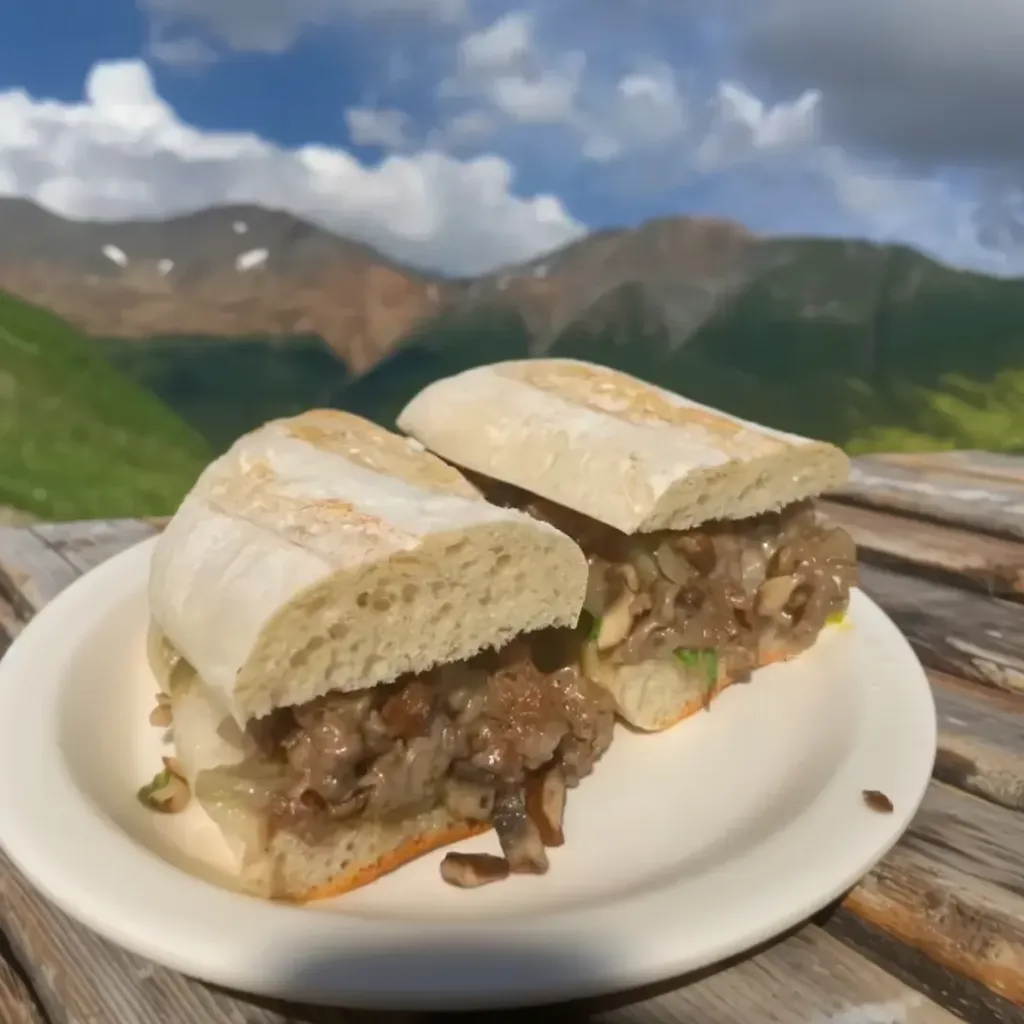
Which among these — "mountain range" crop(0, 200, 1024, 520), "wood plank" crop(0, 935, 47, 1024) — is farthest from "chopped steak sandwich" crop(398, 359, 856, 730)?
"mountain range" crop(0, 200, 1024, 520)

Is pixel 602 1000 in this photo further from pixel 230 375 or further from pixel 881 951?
pixel 230 375

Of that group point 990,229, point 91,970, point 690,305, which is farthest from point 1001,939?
point 990,229

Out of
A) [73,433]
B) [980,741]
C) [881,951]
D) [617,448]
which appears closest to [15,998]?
[881,951]

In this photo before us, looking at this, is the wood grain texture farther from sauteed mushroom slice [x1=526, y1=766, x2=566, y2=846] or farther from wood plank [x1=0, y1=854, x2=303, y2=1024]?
sauteed mushroom slice [x1=526, y1=766, x2=566, y2=846]

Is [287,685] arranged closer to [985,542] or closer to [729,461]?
[729,461]

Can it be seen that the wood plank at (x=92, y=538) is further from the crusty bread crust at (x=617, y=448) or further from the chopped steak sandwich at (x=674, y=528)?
the chopped steak sandwich at (x=674, y=528)

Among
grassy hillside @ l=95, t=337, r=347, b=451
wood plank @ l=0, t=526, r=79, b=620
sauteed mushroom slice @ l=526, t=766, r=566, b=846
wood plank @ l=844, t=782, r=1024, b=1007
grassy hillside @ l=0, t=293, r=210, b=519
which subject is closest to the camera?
wood plank @ l=844, t=782, r=1024, b=1007

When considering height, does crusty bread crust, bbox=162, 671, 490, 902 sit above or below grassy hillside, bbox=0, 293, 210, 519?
above
